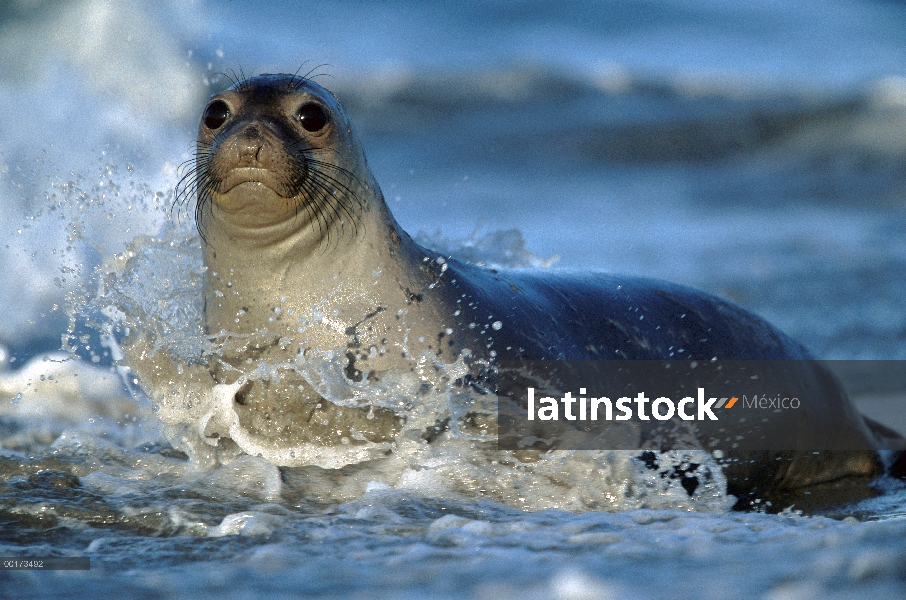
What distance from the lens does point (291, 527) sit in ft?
9.74

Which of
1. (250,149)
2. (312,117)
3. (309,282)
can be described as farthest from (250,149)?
(309,282)

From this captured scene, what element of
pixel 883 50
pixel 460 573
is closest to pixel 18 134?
pixel 460 573

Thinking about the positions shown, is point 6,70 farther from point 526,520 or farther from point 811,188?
point 526,520

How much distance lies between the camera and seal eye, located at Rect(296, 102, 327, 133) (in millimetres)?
3539

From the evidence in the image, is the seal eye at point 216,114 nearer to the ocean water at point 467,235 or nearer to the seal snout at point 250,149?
the seal snout at point 250,149

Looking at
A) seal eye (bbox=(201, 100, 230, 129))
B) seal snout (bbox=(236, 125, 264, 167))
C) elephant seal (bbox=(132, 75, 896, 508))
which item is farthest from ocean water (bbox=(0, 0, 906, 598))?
seal snout (bbox=(236, 125, 264, 167))

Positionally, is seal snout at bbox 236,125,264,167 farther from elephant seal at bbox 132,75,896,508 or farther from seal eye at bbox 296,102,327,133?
seal eye at bbox 296,102,327,133

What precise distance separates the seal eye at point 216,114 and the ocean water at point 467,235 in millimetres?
481

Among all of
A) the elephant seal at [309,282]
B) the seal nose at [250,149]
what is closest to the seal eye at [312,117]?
the elephant seal at [309,282]

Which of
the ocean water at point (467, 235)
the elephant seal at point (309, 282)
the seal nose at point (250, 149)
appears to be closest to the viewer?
the ocean water at point (467, 235)

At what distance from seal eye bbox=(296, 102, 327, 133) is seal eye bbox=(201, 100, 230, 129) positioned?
242 mm

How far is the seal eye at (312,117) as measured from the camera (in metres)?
3.54

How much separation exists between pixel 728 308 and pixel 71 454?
2.75 metres

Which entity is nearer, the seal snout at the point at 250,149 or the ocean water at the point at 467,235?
the ocean water at the point at 467,235
